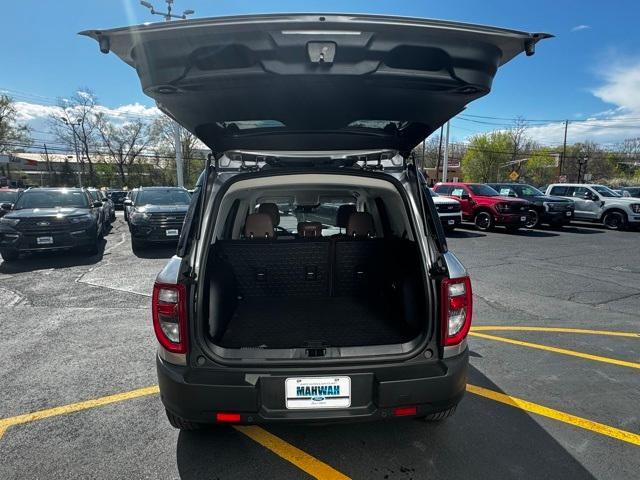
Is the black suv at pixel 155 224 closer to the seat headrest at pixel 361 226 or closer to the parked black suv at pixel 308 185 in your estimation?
the seat headrest at pixel 361 226

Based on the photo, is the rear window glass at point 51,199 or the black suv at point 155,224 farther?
the black suv at point 155,224

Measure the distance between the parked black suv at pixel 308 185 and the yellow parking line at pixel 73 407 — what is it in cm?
98

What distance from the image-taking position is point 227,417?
6.40 ft

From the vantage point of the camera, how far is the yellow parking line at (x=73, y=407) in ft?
8.71

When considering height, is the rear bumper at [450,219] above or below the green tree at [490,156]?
below

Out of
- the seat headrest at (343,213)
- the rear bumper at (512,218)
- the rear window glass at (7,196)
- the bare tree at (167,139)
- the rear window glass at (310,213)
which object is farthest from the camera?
the bare tree at (167,139)

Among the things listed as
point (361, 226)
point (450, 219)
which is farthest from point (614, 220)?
point (361, 226)

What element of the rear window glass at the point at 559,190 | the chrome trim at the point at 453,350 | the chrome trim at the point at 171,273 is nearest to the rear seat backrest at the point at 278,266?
the chrome trim at the point at 171,273

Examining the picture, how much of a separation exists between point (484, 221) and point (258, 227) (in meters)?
12.7

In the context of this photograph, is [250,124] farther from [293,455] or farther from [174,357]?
[293,455]

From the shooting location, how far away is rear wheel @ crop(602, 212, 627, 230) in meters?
14.7

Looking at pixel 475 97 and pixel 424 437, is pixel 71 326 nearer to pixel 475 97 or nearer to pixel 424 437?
pixel 424 437

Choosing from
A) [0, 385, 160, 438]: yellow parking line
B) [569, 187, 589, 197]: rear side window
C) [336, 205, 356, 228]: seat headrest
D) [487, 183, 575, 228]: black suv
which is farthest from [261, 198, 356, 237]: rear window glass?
[569, 187, 589, 197]: rear side window

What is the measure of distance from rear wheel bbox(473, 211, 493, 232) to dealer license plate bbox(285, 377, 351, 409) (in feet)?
44.0
